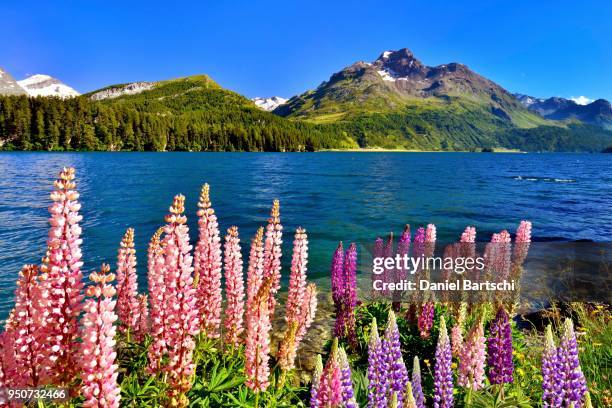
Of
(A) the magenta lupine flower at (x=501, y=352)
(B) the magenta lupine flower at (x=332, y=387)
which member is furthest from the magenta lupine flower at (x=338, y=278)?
(B) the magenta lupine flower at (x=332, y=387)

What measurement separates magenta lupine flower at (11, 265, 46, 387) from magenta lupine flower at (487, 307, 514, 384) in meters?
6.16

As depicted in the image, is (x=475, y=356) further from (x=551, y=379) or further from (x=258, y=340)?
(x=258, y=340)

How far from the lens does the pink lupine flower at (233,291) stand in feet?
22.4

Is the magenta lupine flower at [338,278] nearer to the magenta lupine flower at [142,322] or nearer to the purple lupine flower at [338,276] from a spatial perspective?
the purple lupine flower at [338,276]

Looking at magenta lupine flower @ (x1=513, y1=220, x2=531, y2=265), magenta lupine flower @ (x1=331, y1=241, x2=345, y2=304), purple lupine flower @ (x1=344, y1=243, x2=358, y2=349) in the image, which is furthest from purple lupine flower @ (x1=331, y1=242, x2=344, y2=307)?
magenta lupine flower @ (x1=513, y1=220, x2=531, y2=265)

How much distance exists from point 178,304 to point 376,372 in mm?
2528

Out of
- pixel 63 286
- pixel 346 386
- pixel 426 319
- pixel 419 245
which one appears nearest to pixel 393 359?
pixel 346 386

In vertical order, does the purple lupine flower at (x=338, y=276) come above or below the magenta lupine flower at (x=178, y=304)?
below

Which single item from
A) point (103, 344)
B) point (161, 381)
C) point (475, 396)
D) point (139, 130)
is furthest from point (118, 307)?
point (139, 130)

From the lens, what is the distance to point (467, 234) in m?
10.8

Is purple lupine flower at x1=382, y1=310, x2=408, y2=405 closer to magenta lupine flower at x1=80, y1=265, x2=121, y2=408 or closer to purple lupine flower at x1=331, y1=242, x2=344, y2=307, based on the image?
magenta lupine flower at x1=80, y1=265, x2=121, y2=408

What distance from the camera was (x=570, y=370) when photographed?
4.48 meters

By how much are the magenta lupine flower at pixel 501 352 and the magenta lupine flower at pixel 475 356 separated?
15cm

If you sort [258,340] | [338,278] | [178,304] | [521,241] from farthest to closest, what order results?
[521,241], [338,278], [258,340], [178,304]
